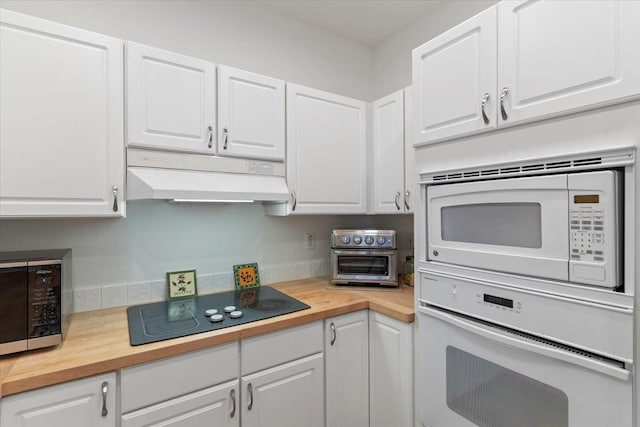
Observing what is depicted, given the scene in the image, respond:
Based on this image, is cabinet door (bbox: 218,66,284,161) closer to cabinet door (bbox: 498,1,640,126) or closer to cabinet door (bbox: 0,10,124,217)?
Result: cabinet door (bbox: 0,10,124,217)

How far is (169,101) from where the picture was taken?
155cm

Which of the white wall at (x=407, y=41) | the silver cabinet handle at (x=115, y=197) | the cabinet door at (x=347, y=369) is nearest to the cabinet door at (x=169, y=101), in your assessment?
the silver cabinet handle at (x=115, y=197)

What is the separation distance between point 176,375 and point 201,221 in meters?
0.93

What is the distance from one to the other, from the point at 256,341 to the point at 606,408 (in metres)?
1.23

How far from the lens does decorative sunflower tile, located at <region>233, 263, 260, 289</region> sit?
207 cm

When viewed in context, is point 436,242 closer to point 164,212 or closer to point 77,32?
point 164,212

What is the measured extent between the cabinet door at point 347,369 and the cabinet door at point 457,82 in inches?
39.7

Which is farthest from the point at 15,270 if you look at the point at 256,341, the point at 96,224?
the point at 256,341

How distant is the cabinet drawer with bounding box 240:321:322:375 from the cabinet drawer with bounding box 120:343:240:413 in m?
0.05

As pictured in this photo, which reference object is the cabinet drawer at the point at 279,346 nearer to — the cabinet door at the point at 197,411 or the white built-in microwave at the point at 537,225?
the cabinet door at the point at 197,411

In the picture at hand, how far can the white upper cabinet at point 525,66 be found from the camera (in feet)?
3.09

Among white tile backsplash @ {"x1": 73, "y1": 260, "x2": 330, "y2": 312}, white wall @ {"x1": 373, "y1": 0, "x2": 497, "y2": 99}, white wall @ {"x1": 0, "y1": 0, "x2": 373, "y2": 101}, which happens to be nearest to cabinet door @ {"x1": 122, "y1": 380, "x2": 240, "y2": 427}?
white tile backsplash @ {"x1": 73, "y1": 260, "x2": 330, "y2": 312}

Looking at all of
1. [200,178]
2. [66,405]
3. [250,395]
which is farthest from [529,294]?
[66,405]

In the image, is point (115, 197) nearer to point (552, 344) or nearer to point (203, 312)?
point (203, 312)
